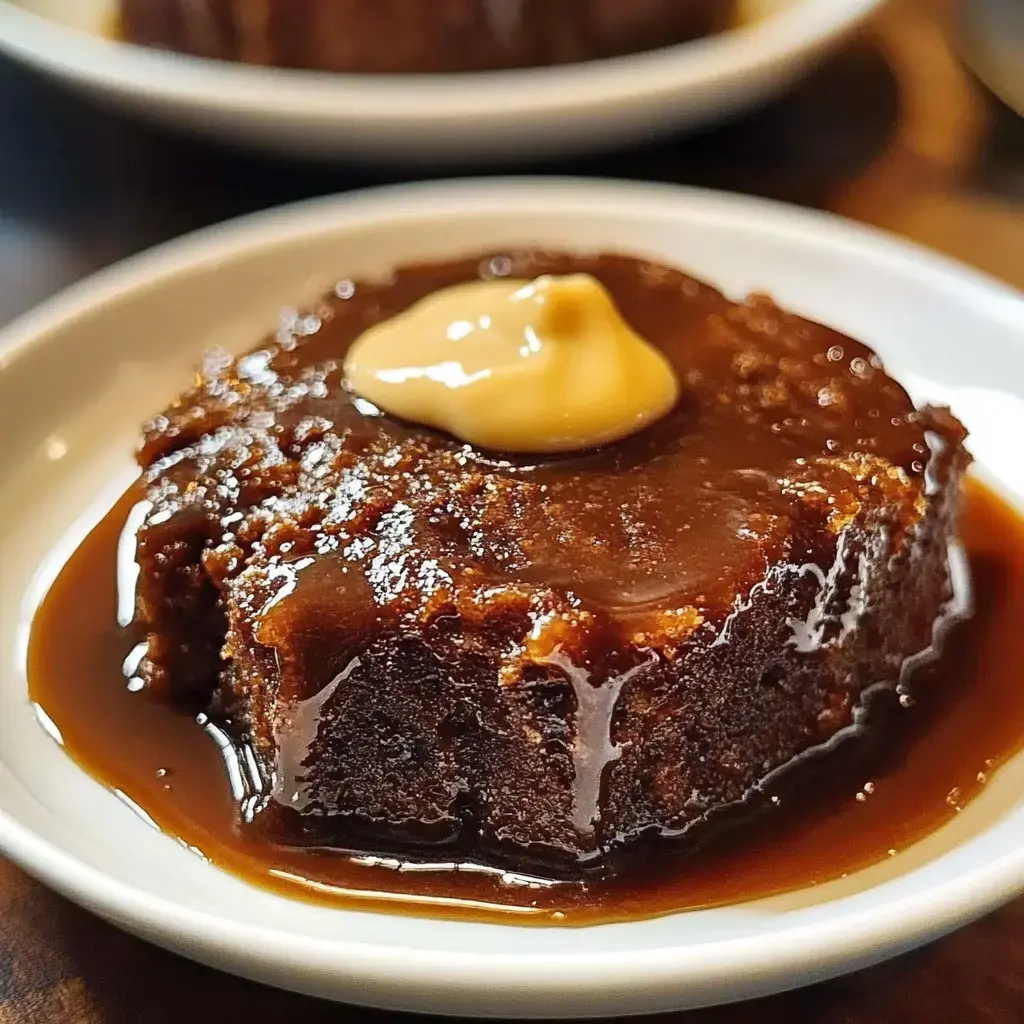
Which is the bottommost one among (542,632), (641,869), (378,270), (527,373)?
(641,869)

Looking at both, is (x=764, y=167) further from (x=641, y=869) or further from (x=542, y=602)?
(x=641, y=869)

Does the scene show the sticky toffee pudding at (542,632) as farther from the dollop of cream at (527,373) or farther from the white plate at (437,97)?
the white plate at (437,97)

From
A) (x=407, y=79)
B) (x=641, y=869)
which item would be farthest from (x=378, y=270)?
(x=641, y=869)

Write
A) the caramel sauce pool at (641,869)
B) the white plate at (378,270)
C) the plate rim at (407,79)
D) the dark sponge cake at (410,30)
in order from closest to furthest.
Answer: the white plate at (378,270)
the caramel sauce pool at (641,869)
the plate rim at (407,79)
the dark sponge cake at (410,30)

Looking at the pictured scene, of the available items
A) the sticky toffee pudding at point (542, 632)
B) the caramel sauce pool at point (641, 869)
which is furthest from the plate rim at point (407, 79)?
the caramel sauce pool at point (641, 869)

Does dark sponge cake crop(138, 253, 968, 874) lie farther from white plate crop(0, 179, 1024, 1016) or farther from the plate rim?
the plate rim

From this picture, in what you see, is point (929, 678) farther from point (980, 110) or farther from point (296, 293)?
point (980, 110)

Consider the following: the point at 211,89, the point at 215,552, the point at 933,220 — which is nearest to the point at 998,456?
the point at 933,220
